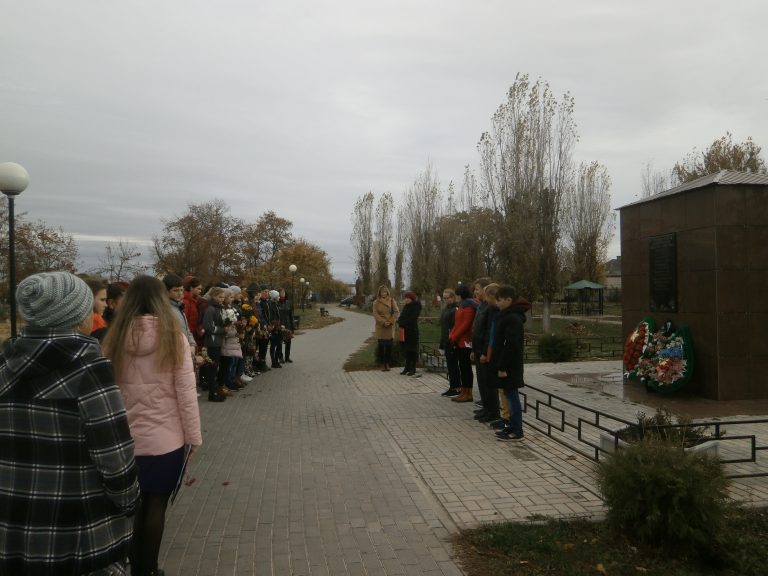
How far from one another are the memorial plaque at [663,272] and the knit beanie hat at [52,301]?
910 cm

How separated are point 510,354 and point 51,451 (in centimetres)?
511

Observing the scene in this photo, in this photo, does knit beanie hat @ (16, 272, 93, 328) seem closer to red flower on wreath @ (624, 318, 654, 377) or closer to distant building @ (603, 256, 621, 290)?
red flower on wreath @ (624, 318, 654, 377)

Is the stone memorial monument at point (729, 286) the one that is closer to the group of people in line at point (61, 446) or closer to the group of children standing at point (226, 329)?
the group of children standing at point (226, 329)

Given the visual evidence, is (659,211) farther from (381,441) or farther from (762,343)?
(381,441)

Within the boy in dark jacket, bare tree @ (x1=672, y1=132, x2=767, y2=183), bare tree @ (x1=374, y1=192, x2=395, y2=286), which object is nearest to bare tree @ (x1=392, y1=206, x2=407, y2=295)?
bare tree @ (x1=374, y1=192, x2=395, y2=286)

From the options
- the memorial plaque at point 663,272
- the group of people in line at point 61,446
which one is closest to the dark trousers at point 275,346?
the memorial plaque at point 663,272

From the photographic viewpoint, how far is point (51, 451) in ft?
7.07

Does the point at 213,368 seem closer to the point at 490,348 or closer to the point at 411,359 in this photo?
the point at 411,359

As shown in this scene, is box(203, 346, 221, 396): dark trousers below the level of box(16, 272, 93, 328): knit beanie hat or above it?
below

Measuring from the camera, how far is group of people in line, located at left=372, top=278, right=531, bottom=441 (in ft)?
21.5

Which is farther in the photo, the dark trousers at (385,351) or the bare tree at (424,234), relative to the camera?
the bare tree at (424,234)

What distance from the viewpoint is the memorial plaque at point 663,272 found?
9.30 m

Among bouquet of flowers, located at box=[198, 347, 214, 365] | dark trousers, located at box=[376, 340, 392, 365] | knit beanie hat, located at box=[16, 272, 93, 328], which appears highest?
knit beanie hat, located at box=[16, 272, 93, 328]

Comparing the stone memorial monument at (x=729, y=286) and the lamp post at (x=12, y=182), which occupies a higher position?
the lamp post at (x=12, y=182)
